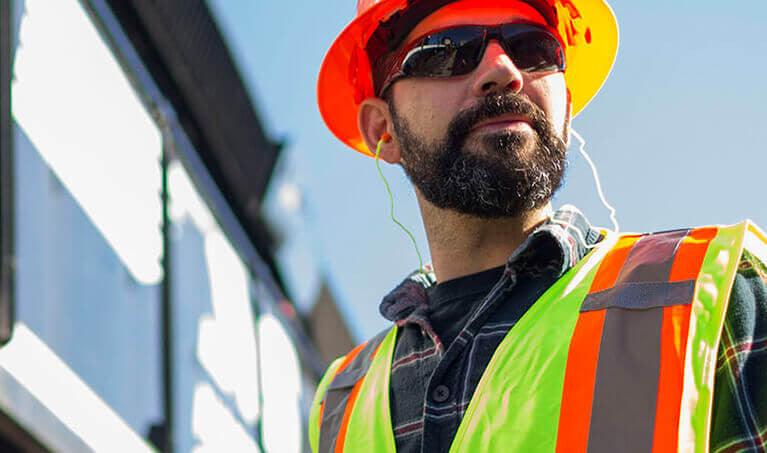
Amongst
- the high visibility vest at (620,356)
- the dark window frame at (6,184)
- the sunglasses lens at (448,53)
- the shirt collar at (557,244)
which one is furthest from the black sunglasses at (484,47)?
the dark window frame at (6,184)

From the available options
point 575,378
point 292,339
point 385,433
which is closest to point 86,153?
point 385,433

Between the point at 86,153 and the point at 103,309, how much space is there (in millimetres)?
843

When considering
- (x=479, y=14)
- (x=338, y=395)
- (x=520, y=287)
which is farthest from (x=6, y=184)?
(x=520, y=287)

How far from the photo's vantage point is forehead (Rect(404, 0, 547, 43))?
2686 mm

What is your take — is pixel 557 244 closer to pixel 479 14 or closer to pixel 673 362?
pixel 673 362

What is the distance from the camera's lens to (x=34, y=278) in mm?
4148

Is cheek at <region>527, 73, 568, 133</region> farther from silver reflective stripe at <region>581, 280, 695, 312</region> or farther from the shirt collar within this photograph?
silver reflective stripe at <region>581, 280, 695, 312</region>

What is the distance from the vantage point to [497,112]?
243 centimetres

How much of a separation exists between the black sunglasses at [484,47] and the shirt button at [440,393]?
95 centimetres

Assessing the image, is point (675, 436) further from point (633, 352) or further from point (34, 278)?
point (34, 278)

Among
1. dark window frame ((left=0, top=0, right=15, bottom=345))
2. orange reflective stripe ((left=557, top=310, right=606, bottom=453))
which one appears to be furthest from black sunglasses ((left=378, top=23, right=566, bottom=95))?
dark window frame ((left=0, top=0, right=15, bottom=345))

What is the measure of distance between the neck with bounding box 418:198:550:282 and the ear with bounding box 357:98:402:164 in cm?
41

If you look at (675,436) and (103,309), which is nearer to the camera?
(675,436)

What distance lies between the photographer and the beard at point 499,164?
239cm
